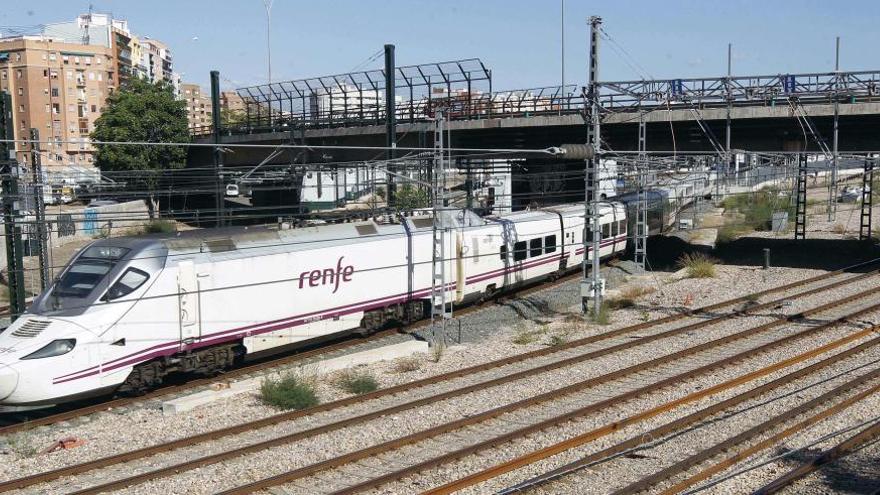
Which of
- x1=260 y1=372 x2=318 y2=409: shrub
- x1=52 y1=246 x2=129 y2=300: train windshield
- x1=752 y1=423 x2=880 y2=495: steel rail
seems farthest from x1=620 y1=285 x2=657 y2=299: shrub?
x1=52 y1=246 x2=129 y2=300: train windshield

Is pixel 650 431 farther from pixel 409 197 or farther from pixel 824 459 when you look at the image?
pixel 409 197

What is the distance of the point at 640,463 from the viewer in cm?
1022

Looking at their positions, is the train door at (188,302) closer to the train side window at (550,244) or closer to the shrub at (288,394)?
the shrub at (288,394)

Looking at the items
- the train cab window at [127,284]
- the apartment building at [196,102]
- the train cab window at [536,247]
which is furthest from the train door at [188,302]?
the apartment building at [196,102]

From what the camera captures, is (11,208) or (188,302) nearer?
(188,302)

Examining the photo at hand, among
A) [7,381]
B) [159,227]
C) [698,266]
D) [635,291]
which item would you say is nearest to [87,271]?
[7,381]

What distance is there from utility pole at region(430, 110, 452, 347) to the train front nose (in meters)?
7.93

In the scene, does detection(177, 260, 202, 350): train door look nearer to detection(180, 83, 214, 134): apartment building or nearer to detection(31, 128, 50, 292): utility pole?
detection(31, 128, 50, 292): utility pole

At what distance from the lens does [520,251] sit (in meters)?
22.6

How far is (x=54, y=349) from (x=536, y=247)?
13.9 meters

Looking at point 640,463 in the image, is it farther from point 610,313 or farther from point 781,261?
point 781,261

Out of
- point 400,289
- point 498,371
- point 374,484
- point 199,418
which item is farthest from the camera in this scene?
point 400,289

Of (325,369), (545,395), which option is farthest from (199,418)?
(545,395)

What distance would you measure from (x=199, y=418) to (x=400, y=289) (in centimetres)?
680
